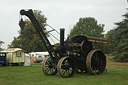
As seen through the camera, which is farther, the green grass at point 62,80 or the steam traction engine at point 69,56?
the steam traction engine at point 69,56

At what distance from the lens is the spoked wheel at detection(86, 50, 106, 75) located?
45.8ft

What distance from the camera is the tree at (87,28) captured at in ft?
190

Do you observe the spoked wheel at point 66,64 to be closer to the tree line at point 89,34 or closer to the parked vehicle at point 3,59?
the parked vehicle at point 3,59

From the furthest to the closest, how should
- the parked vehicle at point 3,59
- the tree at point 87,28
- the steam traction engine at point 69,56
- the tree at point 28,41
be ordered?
the tree at point 87,28 < the tree at point 28,41 < the parked vehicle at point 3,59 < the steam traction engine at point 69,56

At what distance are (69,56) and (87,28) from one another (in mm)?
47286

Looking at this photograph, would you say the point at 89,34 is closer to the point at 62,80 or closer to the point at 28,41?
the point at 28,41

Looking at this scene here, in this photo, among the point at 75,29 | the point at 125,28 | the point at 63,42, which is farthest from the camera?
the point at 75,29

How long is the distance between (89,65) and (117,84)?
4022 mm

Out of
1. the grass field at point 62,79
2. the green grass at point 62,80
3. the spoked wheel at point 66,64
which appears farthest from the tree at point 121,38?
the spoked wheel at point 66,64

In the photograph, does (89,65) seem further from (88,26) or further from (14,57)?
(88,26)

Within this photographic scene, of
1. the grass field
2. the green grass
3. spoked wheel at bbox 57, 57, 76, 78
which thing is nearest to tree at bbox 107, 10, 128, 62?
the grass field

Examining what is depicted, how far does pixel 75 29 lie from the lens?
6041 cm

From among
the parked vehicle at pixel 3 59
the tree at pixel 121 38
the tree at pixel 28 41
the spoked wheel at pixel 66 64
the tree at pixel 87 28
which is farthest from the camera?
the tree at pixel 87 28

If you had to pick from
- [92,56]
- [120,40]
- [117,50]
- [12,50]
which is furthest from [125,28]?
[92,56]
